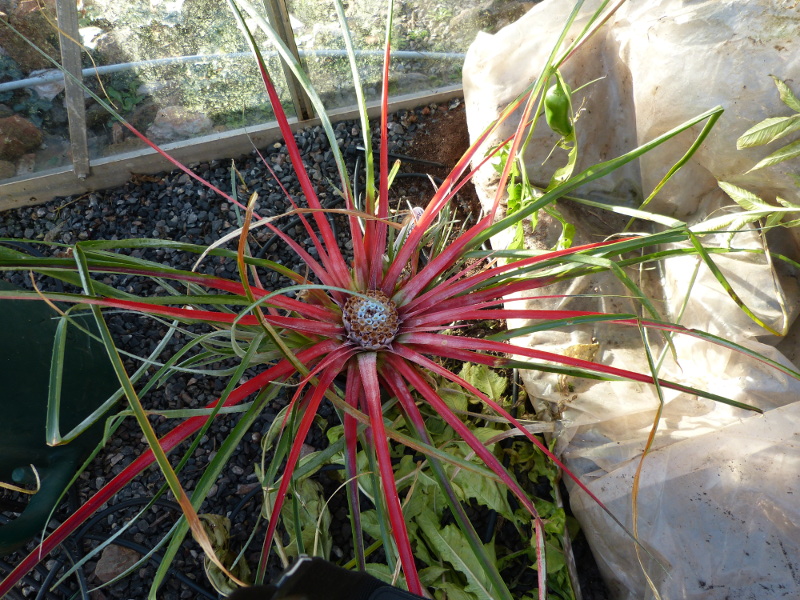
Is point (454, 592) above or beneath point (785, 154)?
beneath

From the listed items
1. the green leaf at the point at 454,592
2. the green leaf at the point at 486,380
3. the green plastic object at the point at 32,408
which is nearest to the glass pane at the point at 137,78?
the green plastic object at the point at 32,408

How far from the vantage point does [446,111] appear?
1.51m

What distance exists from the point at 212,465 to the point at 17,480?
0.53 m

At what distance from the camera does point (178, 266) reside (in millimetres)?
1352

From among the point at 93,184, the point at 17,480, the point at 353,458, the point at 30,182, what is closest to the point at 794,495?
the point at 353,458

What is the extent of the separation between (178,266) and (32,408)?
0.51m

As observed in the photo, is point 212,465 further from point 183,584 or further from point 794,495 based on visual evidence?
point 794,495

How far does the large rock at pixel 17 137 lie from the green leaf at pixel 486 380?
1.24m

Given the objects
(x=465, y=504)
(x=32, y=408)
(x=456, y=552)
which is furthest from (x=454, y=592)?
(x=32, y=408)

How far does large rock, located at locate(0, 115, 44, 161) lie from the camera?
1.37 m

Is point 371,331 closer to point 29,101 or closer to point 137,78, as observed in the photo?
point 137,78

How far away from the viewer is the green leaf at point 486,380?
1.10m

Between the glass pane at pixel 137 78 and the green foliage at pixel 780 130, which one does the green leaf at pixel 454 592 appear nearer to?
the green foliage at pixel 780 130

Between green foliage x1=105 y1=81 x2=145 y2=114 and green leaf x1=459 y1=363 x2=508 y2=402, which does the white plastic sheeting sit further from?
green foliage x1=105 y1=81 x2=145 y2=114
